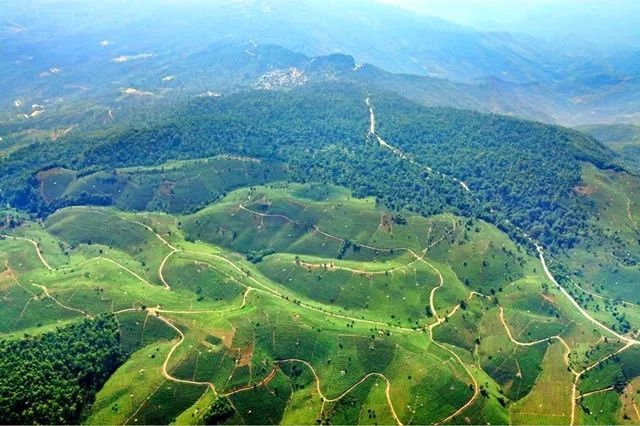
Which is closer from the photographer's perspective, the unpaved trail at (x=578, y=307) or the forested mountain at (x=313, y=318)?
the forested mountain at (x=313, y=318)

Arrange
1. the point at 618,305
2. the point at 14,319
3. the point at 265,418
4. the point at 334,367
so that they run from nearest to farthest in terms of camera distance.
Answer: the point at 265,418 → the point at 334,367 → the point at 14,319 → the point at 618,305

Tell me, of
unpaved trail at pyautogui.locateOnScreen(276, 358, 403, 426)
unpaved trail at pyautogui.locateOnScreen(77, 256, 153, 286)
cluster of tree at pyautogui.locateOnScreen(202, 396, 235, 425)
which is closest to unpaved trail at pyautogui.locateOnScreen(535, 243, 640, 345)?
unpaved trail at pyautogui.locateOnScreen(276, 358, 403, 426)

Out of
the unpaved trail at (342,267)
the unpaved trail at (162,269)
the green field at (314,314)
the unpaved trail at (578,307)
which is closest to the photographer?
the green field at (314,314)

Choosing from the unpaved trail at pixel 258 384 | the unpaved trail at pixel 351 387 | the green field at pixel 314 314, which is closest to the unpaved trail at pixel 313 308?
the green field at pixel 314 314

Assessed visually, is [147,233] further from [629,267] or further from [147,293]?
[629,267]

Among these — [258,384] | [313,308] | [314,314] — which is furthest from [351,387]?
[313,308]

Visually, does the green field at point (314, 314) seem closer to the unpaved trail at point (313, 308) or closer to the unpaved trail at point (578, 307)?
the unpaved trail at point (313, 308)

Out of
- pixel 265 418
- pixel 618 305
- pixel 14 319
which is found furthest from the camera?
pixel 618 305

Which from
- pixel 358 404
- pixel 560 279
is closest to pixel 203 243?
pixel 358 404
